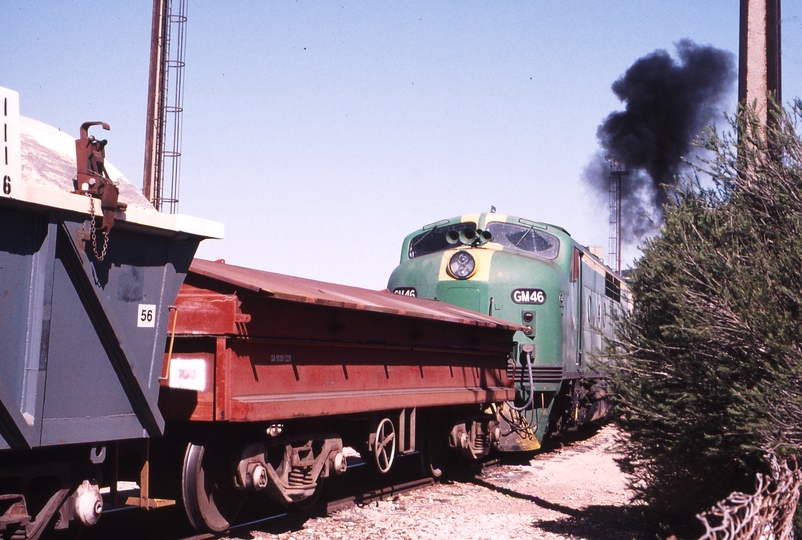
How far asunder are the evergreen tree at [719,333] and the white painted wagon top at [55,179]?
3.91 m

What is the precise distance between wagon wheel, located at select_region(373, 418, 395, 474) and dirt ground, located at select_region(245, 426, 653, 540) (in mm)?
497

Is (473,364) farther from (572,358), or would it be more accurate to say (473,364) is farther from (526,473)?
(572,358)

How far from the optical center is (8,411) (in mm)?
4309

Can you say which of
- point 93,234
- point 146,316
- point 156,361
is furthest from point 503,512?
point 93,234

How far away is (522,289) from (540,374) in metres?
1.32

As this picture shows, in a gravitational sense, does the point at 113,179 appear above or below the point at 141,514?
above

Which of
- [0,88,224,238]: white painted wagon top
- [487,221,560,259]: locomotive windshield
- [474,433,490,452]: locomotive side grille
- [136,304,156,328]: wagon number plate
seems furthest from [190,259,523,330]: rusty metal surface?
[487,221,560,259]: locomotive windshield

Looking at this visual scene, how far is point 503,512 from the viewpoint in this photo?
8922 mm

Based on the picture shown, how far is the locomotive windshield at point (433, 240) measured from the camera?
13.2 m

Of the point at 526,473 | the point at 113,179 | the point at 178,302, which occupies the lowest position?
the point at 526,473

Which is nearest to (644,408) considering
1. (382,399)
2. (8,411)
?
(382,399)

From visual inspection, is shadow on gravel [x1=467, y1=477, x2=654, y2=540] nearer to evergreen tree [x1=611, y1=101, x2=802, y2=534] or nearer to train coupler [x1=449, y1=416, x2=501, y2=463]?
evergreen tree [x1=611, y1=101, x2=802, y2=534]

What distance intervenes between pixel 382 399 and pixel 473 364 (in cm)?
253

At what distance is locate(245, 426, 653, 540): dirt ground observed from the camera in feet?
25.3
